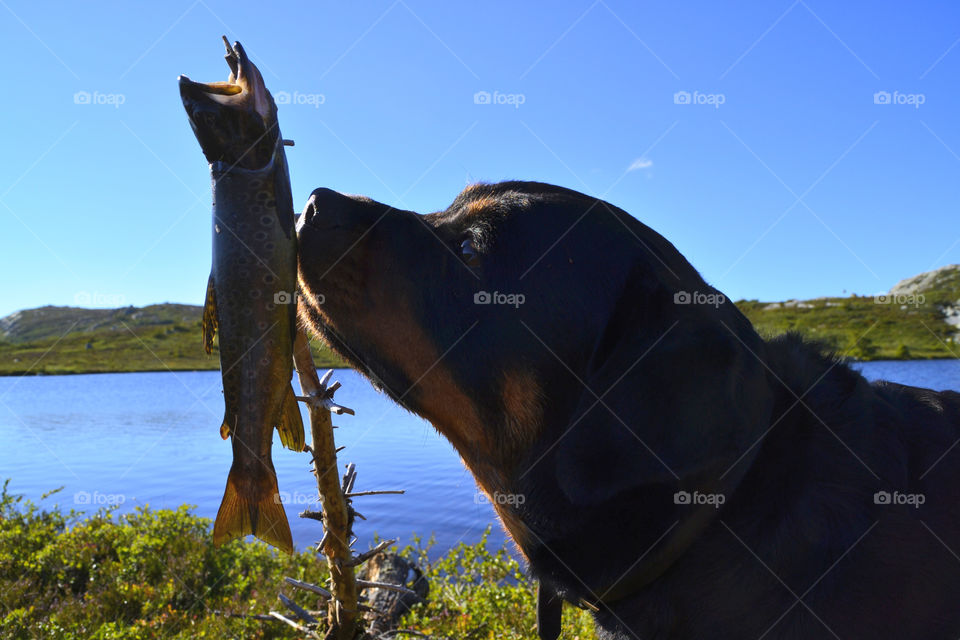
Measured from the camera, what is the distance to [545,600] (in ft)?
9.45

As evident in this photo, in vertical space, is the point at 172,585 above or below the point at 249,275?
below

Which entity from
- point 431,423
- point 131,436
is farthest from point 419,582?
point 131,436

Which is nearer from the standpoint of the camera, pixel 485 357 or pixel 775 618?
pixel 775 618

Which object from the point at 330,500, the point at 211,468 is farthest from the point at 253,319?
the point at 211,468

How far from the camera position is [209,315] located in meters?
2.76

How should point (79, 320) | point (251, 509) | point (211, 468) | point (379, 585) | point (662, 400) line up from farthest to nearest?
1. point (79, 320)
2. point (211, 468)
3. point (379, 585)
4. point (251, 509)
5. point (662, 400)

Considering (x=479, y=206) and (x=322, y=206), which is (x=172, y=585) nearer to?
(x=322, y=206)

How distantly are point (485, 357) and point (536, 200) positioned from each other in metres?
0.66

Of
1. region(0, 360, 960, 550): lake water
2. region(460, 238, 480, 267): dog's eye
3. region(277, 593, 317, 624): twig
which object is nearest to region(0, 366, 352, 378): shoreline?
region(0, 360, 960, 550): lake water

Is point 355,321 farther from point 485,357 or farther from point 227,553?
point 227,553

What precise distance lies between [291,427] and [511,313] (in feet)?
3.71

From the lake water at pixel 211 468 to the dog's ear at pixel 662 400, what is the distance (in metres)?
0.93

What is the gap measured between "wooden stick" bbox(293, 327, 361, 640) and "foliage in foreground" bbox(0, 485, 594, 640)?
100cm

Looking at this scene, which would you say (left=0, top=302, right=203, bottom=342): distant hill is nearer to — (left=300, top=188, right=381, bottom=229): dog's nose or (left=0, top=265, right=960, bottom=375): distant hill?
(left=0, top=265, right=960, bottom=375): distant hill
